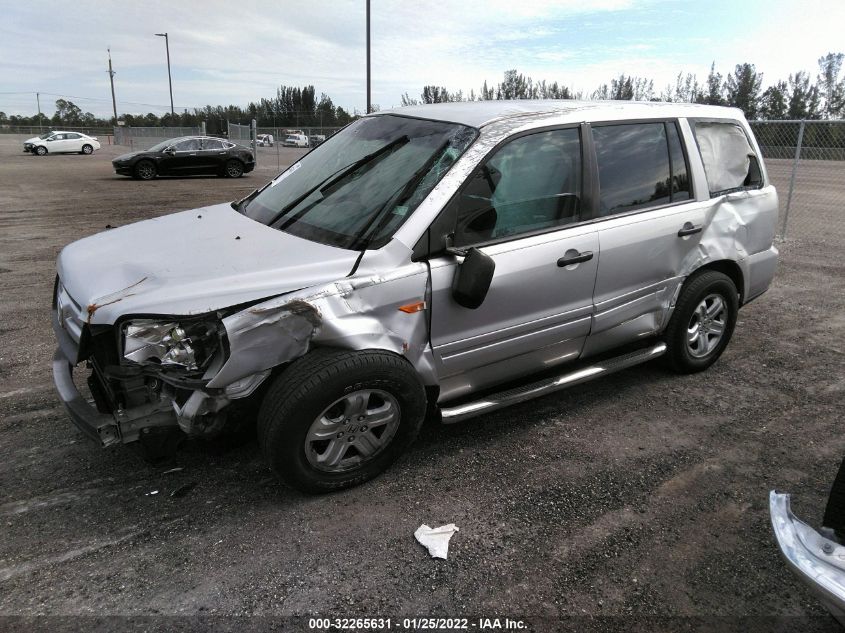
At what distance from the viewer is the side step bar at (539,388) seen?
327 cm

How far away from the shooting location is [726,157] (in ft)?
14.4

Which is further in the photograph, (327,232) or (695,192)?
(695,192)

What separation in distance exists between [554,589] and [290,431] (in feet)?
4.32

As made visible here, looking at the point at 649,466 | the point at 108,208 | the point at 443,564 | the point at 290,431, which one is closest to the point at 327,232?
the point at 290,431

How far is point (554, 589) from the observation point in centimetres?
251

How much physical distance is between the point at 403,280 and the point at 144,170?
1964cm

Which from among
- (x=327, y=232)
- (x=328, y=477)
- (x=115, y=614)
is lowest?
(x=115, y=614)

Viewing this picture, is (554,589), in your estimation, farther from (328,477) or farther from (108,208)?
(108,208)

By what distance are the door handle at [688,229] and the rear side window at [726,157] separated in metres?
0.31

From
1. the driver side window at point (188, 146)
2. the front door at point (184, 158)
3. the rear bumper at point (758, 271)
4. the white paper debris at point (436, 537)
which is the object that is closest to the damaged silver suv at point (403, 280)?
the rear bumper at point (758, 271)

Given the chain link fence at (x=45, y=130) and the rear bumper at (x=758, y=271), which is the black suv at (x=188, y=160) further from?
the chain link fence at (x=45, y=130)

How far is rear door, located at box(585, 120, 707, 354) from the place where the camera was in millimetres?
3689

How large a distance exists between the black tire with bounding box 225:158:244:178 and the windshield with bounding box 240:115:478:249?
18.6 m

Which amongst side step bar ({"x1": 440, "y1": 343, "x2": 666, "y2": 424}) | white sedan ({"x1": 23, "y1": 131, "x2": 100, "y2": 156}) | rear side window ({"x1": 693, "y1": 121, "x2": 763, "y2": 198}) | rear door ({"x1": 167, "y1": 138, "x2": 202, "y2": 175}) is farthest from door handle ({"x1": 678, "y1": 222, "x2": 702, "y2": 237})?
white sedan ({"x1": 23, "y1": 131, "x2": 100, "y2": 156})
